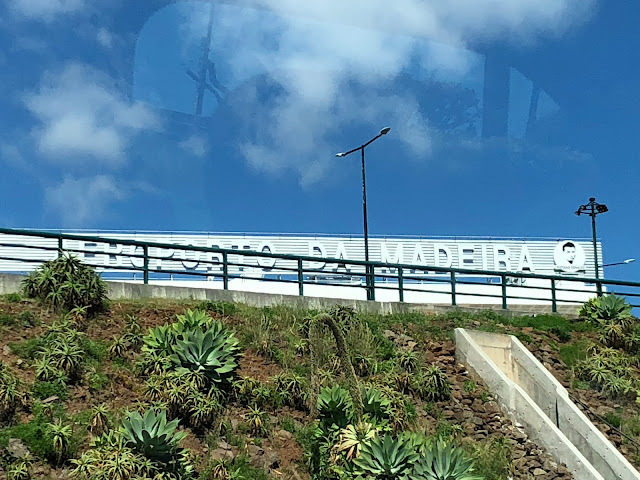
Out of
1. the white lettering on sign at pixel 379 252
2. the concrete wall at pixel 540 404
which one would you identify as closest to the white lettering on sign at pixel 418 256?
the white lettering on sign at pixel 379 252

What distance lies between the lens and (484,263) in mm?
54531

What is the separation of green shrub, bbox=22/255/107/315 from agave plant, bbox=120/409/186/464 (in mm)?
4937

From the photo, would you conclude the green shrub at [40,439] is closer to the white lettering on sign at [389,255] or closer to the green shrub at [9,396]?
the green shrub at [9,396]

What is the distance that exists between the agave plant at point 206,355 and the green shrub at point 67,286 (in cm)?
242

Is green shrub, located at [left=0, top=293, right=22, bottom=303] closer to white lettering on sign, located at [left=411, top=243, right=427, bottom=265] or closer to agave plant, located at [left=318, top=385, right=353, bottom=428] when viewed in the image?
agave plant, located at [left=318, top=385, right=353, bottom=428]

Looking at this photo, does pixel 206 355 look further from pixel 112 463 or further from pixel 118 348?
pixel 112 463

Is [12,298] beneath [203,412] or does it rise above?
above

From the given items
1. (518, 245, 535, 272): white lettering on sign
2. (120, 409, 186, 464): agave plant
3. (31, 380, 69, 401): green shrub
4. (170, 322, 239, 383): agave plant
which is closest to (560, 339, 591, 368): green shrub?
(170, 322, 239, 383): agave plant

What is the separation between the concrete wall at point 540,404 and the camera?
55.5 feet

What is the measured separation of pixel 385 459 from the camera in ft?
42.6

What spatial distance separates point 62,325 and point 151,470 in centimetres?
443

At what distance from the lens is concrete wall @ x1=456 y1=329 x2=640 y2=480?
55.5 feet

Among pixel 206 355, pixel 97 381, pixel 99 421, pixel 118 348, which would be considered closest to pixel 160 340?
pixel 118 348

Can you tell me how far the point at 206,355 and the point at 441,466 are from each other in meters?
4.72
